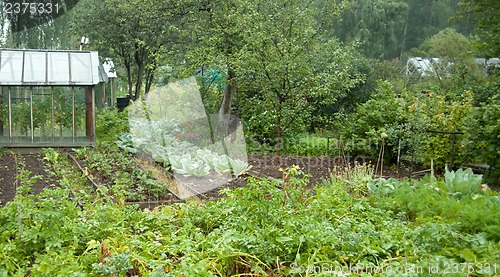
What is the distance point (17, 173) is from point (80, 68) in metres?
4.18

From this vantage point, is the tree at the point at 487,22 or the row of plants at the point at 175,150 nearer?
the row of plants at the point at 175,150

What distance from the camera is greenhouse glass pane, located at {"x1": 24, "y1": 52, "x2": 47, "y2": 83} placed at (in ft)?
41.6

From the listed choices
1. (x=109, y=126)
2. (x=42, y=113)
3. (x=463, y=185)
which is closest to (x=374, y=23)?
(x=109, y=126)

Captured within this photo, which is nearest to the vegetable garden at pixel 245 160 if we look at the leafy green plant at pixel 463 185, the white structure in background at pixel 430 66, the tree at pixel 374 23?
the leafy green plant at pixel 463 185

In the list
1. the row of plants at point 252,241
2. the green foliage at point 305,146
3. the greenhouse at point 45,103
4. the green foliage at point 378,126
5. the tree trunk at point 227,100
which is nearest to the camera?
the row of plants at point 252,241

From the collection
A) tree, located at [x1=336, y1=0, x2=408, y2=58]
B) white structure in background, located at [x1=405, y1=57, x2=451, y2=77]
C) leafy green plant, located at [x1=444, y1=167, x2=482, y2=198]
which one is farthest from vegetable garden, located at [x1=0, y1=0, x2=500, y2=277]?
tree, located at [x1=336, y1=0, x2=408, y2=58]

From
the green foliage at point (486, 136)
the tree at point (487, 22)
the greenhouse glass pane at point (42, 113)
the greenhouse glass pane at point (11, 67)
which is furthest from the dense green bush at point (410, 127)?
the greenhouse glass pane at point (11, 67)

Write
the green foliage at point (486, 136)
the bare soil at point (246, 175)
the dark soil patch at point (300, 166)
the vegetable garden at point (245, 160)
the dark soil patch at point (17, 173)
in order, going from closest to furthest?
the vegetable garden at point (245, 160) → the dark soil patch at point (17, 173) → the bare soil at point (246, 175) → the green foliage at point (486, 136) → the dark soil patch at point (300, 166)

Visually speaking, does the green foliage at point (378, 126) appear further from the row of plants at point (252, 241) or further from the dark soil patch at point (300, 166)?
the row of plants at point (252, 241)

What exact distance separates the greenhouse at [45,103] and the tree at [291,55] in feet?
14.9

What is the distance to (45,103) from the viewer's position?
12922mm

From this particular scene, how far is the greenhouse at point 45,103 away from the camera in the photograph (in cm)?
1273

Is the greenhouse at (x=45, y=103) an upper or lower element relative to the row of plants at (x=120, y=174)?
upper

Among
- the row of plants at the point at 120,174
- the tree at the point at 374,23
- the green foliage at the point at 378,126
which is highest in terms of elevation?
the tree at the point at 374,23
